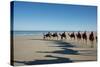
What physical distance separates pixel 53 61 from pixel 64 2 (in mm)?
739

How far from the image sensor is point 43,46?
8.24ft

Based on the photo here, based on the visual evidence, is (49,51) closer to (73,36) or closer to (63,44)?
(63,44)

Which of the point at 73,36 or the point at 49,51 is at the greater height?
the point at 73,36

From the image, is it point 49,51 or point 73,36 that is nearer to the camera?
point 49,51

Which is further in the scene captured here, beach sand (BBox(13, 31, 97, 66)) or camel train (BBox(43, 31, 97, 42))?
camel train (BBox(43, 31, 97, 42))

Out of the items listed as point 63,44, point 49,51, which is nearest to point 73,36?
point 63,44

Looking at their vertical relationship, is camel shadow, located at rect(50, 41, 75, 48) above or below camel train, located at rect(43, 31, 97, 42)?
below

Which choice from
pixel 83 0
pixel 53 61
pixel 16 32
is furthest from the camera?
pixel 83 0

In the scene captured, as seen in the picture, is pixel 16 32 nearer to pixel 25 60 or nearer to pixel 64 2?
pixel 25 60

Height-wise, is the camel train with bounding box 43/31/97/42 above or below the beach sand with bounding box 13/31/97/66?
above

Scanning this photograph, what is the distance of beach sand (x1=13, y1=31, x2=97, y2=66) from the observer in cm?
241

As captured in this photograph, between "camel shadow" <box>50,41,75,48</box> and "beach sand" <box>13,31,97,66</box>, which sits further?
"camel shadow" <box>50,41,75,48</box>

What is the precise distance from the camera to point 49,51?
2527 mm

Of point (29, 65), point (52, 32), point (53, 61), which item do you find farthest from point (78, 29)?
point (29, 65)
